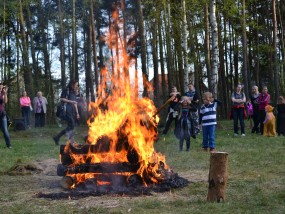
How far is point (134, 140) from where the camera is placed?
27.8 feet

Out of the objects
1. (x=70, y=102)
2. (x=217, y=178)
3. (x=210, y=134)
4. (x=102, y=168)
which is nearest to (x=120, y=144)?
(x=102, y=168)

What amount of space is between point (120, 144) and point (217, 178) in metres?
2.28

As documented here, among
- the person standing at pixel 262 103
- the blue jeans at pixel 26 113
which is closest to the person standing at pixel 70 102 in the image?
the person standing at pixel 262 103

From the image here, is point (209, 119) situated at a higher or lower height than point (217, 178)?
higher

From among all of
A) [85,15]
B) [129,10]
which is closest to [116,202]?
[129,10]

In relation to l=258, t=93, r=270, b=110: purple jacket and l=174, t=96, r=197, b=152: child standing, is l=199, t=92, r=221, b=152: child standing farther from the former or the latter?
l=258, t=93, r=270, b=110: purple jacket

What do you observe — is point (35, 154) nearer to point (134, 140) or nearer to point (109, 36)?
point (109, 36)

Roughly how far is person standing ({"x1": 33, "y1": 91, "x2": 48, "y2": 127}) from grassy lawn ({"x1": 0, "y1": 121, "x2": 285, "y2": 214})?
9.91 meters

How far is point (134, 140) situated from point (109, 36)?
2855 mm

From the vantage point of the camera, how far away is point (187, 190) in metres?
7.81

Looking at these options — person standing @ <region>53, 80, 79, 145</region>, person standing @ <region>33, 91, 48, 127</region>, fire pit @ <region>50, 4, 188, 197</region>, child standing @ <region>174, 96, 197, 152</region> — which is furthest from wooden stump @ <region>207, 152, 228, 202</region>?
person standing @ <region>33, 91, 48, 127</region>

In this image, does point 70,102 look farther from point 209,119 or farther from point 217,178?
point 217,178

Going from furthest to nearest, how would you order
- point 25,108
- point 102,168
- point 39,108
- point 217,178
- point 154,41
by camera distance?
point 154,41
point 39,108
point 25,108
point 102,168
point 217,178

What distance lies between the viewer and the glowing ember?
8234 mm
